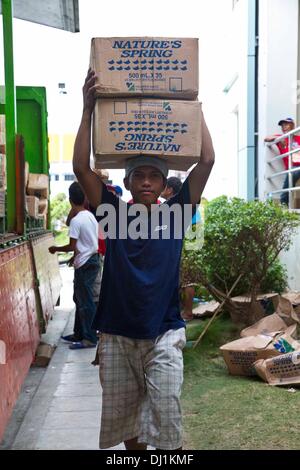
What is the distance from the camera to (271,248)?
5910 mm

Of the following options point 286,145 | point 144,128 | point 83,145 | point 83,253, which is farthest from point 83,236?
point 286,145

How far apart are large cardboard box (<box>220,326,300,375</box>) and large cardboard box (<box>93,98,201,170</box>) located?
2583mm

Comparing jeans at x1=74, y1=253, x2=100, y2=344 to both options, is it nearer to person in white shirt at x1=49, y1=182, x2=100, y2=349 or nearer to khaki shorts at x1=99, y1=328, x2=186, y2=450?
person in white shirt at x1=49, y1=182, x2=100, y2=349

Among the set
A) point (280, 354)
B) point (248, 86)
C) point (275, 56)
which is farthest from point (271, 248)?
point (248, 86)

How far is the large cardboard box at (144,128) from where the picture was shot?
8.66ft

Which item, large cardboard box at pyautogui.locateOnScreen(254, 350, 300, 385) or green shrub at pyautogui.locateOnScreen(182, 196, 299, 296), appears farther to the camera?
green shrub at pyautogui.locateOnScreen(182, 196, 299, 296)

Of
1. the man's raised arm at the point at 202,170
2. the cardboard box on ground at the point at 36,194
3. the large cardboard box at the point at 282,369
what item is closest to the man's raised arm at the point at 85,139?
the man's raised arm at the point at 202,170

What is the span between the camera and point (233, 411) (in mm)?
4109

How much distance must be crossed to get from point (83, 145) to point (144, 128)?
1.00ft

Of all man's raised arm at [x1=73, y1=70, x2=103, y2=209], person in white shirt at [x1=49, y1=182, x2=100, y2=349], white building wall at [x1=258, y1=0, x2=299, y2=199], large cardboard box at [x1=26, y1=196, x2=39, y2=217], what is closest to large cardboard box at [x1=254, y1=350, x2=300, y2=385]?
person in white shirt at [x1=49, y1=182, x2=100, y2=349]

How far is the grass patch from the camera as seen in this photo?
3615 millimetres

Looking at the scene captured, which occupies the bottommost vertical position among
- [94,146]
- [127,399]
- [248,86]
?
[127,399]
